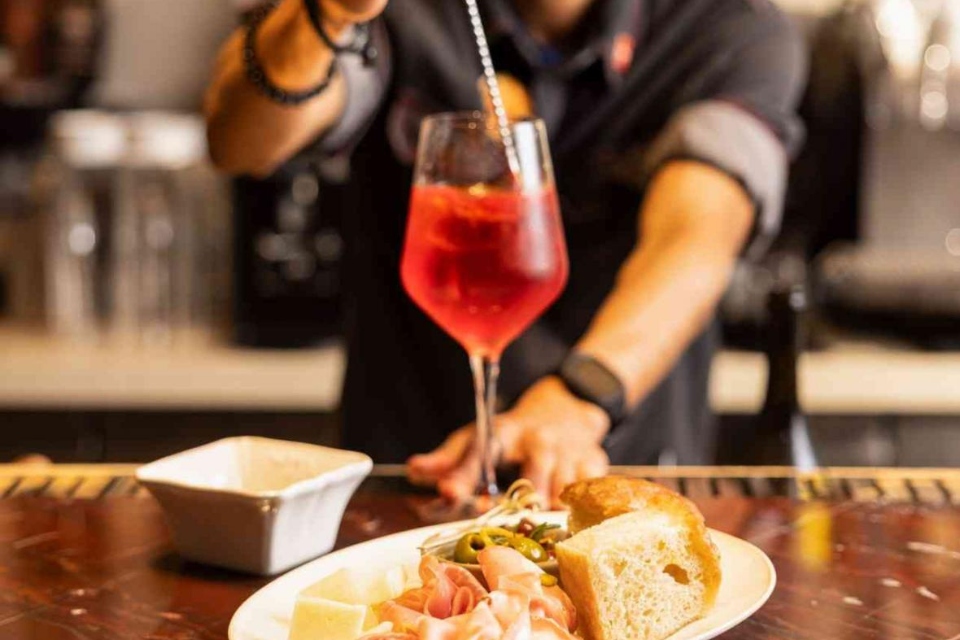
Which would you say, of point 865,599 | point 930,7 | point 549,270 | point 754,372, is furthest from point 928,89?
point 865,599

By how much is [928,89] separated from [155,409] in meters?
1.65

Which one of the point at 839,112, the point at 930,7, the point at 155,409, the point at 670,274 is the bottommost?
the point at 155,409

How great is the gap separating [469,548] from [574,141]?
950 millimetres

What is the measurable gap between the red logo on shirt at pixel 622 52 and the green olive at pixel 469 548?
0.95 m

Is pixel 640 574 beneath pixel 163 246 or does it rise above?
beneath

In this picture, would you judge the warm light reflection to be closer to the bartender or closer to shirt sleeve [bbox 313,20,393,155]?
the bartender

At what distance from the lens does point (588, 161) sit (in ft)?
5.49

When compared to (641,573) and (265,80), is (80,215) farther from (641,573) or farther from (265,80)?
(641,573)

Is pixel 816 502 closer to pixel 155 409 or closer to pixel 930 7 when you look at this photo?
pixel 155 409

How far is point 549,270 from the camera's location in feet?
3.42

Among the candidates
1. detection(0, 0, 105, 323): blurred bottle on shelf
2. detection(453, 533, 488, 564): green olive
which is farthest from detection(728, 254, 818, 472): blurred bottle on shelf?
detection(0, 0, 105, 323): blurred bottle on shelf

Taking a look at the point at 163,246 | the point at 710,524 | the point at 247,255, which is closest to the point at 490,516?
the point at 710,524

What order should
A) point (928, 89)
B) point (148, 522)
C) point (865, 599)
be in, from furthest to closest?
point (928, 89), point (148, 522), point (865, 599)

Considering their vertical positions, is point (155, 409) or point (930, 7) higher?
point (930, 7)
